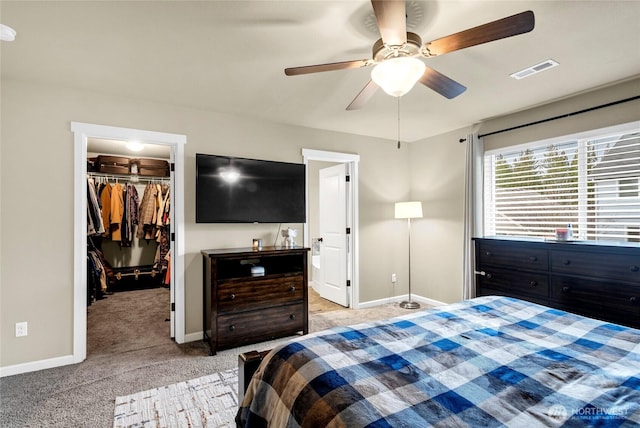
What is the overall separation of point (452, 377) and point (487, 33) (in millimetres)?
1564

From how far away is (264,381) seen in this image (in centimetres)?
139

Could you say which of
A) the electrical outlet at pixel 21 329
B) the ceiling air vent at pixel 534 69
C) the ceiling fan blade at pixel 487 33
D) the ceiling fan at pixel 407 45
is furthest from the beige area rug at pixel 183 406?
the ceiling air vent at pixel 534 69

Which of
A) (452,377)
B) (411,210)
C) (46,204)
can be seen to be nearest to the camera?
(452,377)

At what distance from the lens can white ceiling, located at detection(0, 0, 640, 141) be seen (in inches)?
72.4

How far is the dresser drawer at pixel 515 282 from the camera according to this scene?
9.57 feet

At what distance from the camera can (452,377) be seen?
3.92ft

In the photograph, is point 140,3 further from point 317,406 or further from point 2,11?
point 317,406

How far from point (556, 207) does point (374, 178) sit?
7.40 feet

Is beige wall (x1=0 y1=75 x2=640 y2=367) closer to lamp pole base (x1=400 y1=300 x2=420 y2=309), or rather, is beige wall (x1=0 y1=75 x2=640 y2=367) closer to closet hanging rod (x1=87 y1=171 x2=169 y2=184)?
lamp pole base (x1=400 y1=300 x2=420 y2=309)

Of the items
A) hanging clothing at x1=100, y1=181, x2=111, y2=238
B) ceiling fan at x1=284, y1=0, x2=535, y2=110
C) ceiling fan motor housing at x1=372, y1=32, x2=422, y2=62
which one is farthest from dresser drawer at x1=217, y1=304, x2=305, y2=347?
hanging clothing at x1=100, y1=181, x2=111, y2=238

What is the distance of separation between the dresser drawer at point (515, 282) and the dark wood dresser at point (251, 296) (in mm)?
1992

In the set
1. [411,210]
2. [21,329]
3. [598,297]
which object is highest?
[411,210]

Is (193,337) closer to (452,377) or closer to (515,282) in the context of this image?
(452,377)

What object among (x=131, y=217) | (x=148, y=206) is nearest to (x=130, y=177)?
(x=148, y=206)
